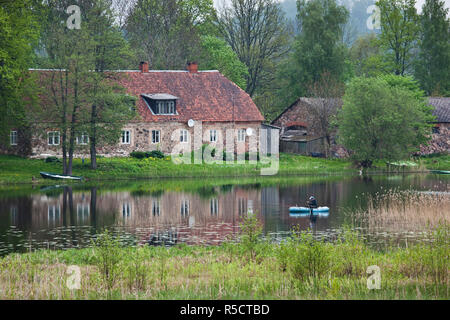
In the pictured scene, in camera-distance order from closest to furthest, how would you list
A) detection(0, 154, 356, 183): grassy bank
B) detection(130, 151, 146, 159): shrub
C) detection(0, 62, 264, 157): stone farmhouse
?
detection(0, 154, 356, 183): grassy bank
detection(130, 151, 146, 159): shrub
detection(0, 62, 264, 157): stone farmhouse

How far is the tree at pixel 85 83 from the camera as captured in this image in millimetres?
47125

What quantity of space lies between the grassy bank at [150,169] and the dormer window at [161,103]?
5267 mm

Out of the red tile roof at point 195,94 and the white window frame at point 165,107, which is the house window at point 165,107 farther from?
the red tile roof at point 195,94

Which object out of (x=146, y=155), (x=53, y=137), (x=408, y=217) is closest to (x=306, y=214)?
(x=408, y=217)

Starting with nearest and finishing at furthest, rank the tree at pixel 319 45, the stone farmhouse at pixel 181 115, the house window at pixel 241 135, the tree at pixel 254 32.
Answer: the stone farmhouse at pixel 181 115 < the house window at pixel 241 135 < the tree at pixel 319 45 < the tree at pixel 254 32

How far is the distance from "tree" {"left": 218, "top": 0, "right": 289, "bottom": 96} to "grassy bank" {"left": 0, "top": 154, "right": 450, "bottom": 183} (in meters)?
21.0

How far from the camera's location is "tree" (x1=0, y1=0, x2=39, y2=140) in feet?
148

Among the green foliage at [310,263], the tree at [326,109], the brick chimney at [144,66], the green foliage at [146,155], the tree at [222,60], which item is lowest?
the green foliage at [310,263]

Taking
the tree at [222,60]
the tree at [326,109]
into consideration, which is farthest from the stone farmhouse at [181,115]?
the tree at [222,60]

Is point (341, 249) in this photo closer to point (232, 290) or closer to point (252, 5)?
point (232, 290)

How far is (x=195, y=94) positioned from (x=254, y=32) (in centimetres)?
1959

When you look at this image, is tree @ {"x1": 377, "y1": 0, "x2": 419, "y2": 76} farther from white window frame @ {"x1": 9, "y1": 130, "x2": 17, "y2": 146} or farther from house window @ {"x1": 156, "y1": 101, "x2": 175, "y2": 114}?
white window frame @ {"x1": 9, "y1": 130, "x2": 17, "y2": 146}

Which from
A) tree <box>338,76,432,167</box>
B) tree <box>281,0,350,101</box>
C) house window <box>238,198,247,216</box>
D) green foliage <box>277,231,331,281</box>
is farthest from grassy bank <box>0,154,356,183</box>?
green foliage <box>277,231,331,281</box>

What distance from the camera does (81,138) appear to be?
48.9 metres
